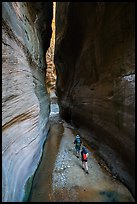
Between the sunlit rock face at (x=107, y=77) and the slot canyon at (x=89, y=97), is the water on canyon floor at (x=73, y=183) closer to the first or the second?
the slot canyon at (x=89, y=97)

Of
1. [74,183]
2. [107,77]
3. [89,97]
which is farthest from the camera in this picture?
[89,97]

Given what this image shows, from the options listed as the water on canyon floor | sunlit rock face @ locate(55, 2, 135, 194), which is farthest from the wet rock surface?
sunlit rock face @ locate(55, 2, 135, 194)

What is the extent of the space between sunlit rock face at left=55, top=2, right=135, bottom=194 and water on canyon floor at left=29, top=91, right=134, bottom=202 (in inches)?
16.6

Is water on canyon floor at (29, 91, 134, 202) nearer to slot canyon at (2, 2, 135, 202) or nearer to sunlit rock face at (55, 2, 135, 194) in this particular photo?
slot canyon at (2, 2, 135, 202)

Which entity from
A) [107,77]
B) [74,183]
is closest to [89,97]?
[107,77]

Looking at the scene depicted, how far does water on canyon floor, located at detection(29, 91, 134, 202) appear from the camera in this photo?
196 inches

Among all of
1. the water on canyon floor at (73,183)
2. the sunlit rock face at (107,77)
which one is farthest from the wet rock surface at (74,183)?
the sunlit rock face at (107,77)

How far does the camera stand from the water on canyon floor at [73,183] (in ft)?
16.4

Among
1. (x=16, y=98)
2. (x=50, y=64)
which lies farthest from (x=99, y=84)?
(x=50, y=64)

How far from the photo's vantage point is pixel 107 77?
24.8ft

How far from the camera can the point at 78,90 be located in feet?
40.5

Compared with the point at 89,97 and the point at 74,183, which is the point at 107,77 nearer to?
the point at 89,97

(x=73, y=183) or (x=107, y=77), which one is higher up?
(x=107, y=77)

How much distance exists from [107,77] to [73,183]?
173 inches
